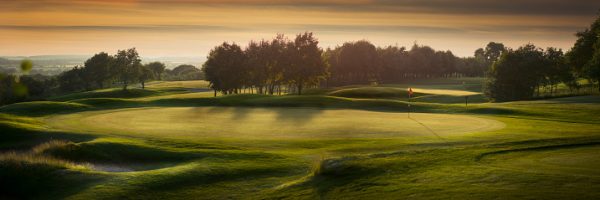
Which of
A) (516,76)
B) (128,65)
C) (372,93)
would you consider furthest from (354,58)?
(128,65)

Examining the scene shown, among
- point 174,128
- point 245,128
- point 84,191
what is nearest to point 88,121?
point 174,128

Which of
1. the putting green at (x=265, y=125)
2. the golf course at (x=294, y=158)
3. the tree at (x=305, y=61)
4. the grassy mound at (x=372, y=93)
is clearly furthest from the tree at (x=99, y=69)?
the golf course at (x=294, y=158)

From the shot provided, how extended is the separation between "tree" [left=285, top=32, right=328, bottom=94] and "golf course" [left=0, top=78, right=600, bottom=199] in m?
58.6

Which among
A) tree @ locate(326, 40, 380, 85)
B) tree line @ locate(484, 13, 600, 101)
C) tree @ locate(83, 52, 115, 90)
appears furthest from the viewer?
tree @ locate(83, 52, 115, 90)

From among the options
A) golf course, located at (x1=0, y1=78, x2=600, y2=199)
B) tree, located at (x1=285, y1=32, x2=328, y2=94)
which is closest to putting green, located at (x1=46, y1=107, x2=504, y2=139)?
golf course, located at (x1=0, y1=78, x2=600, y2=199)

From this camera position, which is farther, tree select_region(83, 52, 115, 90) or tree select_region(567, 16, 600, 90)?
tree select_region(83, 52, 115, 90)

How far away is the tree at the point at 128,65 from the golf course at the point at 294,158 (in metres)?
105

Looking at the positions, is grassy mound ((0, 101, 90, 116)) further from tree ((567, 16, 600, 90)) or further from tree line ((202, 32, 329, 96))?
tree ((567, 16, 600, 90))

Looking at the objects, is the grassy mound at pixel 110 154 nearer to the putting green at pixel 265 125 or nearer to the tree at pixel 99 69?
the putting green at pixel 265 125

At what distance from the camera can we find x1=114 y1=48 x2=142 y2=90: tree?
14275cm

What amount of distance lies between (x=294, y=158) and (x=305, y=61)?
78.0m

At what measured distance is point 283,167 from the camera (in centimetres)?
2242

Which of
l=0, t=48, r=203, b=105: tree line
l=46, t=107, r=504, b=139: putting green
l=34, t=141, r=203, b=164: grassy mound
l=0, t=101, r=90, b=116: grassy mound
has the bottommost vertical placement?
→ l=34, t=141, r=203, b=164: grassy mound

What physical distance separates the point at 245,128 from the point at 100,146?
34.6 feet
